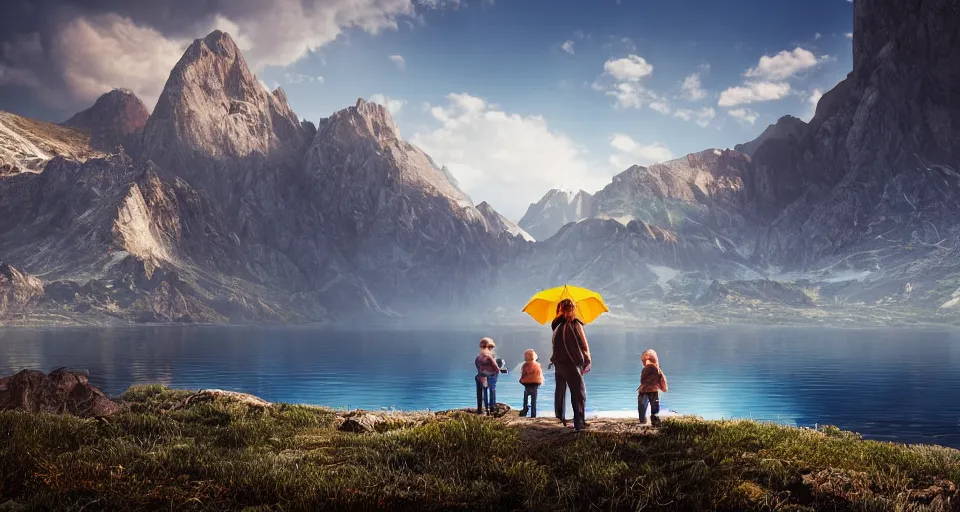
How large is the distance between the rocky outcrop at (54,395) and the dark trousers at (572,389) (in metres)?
14.4

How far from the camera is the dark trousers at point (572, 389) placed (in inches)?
621

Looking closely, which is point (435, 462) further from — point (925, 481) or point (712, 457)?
point (925, 481)

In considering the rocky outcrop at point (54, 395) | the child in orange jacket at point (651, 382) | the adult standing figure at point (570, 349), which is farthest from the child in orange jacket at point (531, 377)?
the rocky outcrop at point (54, 395)

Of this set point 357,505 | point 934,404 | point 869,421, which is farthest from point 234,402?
point 934,404

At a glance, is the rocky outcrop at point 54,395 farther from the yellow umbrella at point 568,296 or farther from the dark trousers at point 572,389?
the dark trousers at point 572,389

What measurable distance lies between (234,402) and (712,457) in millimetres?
15459

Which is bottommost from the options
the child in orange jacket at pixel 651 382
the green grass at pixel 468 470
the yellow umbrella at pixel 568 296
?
the green grass at pixel 468 470

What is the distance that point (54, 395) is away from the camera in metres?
22.3

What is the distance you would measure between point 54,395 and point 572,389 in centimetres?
1762

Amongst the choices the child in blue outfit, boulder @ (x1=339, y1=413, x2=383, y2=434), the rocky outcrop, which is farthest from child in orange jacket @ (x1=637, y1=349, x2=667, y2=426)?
the rocky outcrop

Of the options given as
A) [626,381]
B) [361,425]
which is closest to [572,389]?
[361,425]

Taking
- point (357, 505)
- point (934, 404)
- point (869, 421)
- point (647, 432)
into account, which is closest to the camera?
point (357, 505)

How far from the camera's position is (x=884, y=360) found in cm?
16375

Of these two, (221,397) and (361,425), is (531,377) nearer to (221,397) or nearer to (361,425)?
(361,425)
